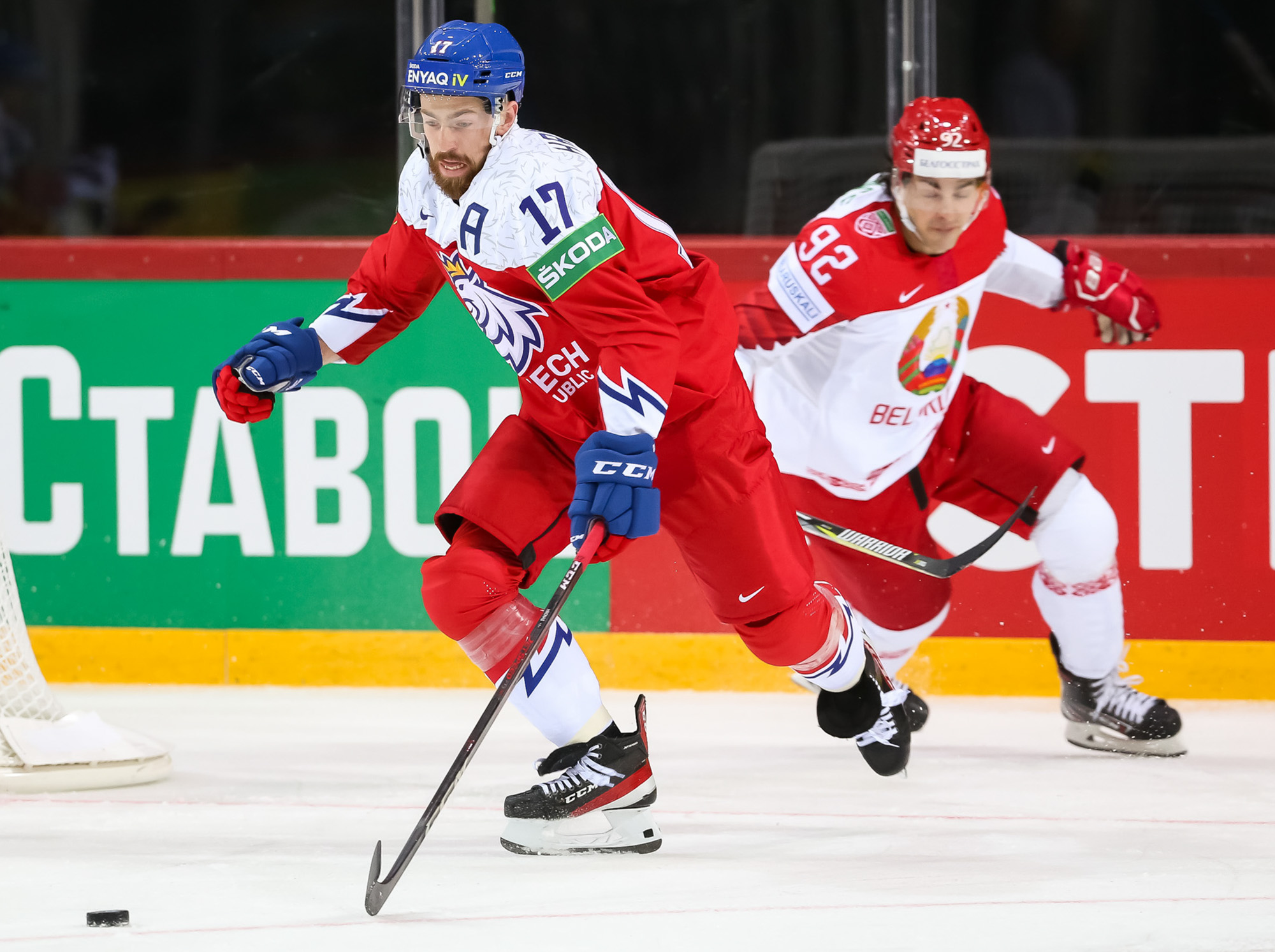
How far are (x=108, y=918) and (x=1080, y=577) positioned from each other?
204 cm

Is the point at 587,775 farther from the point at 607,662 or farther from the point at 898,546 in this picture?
the point at 607,662

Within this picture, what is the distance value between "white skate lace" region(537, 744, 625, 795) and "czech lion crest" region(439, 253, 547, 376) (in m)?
0.63

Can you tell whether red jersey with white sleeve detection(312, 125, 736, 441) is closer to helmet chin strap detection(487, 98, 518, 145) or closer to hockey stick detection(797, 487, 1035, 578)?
helmet chin strap detection(487, 98, 518, 145)

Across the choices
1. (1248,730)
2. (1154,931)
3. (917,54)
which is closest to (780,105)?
(917,54)

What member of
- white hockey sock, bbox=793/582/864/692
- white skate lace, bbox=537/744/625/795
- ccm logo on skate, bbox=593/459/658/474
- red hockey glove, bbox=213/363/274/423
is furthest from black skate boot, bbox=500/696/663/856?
red hockey glove, bbox=213/363/274/423

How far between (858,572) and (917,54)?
1.58 metres

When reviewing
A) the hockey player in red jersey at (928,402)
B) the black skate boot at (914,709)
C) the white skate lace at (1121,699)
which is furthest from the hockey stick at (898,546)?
the white skate lace at (1121,699)

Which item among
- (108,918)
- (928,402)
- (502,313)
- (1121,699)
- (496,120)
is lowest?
(1121,699)

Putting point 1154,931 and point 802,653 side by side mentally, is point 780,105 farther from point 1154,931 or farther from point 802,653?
point 1154,931

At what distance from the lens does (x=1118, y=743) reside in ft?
12.3

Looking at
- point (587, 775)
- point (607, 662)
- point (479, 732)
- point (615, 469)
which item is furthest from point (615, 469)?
point (607, 662)

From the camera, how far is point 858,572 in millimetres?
3701

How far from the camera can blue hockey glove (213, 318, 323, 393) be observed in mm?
2951

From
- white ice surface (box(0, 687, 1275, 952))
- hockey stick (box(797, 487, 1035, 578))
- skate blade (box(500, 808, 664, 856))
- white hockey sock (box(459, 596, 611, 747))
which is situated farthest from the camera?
hockey stick (box(797, 487, 1035, 578))
